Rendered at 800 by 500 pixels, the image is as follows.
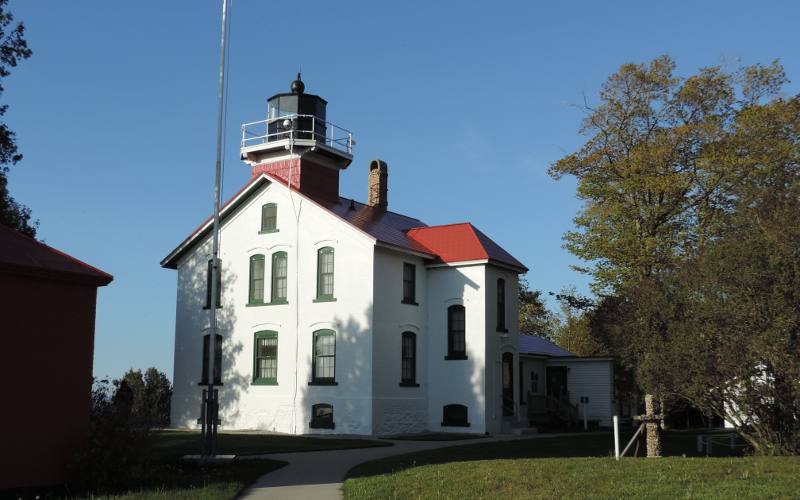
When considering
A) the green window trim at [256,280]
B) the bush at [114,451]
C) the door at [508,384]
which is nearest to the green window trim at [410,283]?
the door at [508,384]

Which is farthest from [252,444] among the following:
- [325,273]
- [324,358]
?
[325,273]

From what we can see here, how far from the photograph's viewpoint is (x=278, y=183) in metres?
30.7

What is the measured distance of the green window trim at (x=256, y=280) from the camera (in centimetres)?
3077

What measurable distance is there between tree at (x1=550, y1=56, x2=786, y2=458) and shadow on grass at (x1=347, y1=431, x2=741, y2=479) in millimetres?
3983

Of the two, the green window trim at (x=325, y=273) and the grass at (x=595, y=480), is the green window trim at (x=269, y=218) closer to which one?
the green window trim at (x=325, y=273)

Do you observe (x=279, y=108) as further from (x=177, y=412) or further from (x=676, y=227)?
(x=676, y=227)

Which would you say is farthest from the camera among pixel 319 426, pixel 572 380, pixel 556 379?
pixel 556 379

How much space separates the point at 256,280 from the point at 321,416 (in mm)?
5775

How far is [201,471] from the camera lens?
49.3 ft

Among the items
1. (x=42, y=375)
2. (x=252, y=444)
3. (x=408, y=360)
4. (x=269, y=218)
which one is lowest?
(x=252, y=444)

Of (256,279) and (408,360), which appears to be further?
(256,279)

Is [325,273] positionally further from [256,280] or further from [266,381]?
→ [266,381]

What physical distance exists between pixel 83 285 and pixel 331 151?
790 inches

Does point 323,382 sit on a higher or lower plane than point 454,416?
higher
